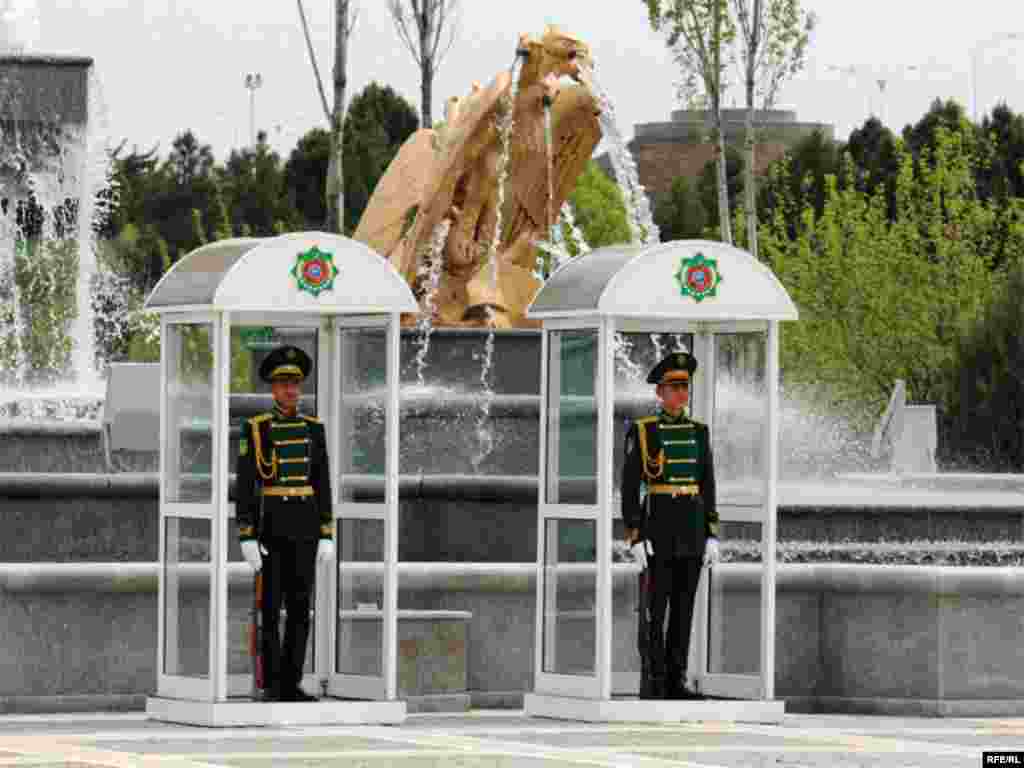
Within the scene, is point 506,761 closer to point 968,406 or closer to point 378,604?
point 378,604

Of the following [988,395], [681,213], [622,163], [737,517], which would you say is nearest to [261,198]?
[681,213]

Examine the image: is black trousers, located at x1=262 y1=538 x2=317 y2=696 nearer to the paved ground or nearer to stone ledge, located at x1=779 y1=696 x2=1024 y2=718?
the paved ground

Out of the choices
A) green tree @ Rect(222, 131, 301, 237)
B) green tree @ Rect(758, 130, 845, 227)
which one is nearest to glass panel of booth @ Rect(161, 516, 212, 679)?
green tree @ Rect(758, 130, 845, 227)

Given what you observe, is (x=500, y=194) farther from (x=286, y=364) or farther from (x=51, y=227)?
(x=286, y=364)

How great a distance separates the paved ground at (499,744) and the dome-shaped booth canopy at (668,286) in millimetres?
2153

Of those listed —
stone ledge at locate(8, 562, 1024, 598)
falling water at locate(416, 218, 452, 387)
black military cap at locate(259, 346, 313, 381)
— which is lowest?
stone ledge at locate(8, 562, 1024, 598)

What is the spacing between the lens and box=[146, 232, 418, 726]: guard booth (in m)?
16.4

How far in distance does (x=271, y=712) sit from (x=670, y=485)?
2.41 meters

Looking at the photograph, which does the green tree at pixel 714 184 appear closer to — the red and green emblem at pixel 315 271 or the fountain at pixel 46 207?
the fountain at pixel 46 207

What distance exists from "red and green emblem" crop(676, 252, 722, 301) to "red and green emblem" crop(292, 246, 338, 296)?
1.84 metres

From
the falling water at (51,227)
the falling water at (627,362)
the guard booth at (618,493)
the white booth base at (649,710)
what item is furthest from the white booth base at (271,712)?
the falling water at (51,227)

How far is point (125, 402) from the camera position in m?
26.1

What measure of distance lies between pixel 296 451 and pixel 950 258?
36638mm

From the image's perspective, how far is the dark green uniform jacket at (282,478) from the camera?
650 inches
